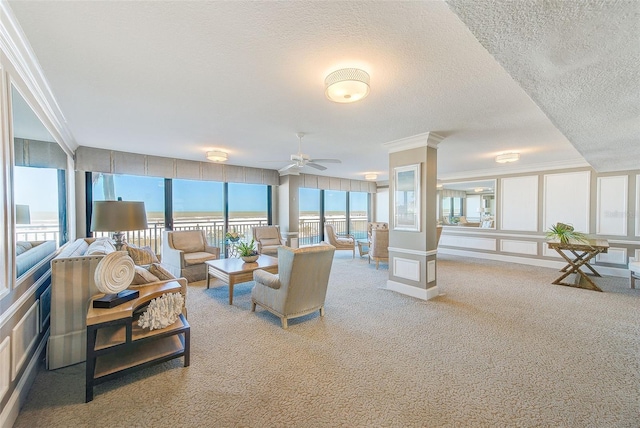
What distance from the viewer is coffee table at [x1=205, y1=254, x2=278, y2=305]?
12.1 feet

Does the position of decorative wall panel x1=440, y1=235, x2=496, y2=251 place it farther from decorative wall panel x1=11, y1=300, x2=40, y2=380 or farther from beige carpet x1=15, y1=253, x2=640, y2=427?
decorative wall panel x1=11, y1=300, x2=40, y2=380

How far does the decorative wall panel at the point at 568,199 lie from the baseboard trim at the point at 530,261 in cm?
81

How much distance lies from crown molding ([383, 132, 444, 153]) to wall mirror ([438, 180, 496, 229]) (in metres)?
4.39

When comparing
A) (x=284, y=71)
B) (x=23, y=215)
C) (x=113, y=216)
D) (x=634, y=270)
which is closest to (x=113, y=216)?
(x=113, y=216)

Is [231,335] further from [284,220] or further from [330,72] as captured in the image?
[284,220]

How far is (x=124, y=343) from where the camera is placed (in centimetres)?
199

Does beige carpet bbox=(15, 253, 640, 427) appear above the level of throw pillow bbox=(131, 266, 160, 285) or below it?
below

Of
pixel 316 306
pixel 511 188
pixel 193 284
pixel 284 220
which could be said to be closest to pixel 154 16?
pixel 316 306

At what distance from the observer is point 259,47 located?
70.6 inches

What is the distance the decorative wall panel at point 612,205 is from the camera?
17.2ft

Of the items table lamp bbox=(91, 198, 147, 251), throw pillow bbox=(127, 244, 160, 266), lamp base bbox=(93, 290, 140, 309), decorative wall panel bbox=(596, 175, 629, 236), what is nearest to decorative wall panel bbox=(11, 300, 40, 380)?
lamp base bbox=(93, 290, 140, 309)

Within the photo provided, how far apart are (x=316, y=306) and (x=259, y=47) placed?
2.73 meters

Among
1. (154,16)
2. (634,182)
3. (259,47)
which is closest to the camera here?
(154,16)

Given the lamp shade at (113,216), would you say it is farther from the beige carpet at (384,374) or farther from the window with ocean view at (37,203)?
the beige carpet at (384,374)
